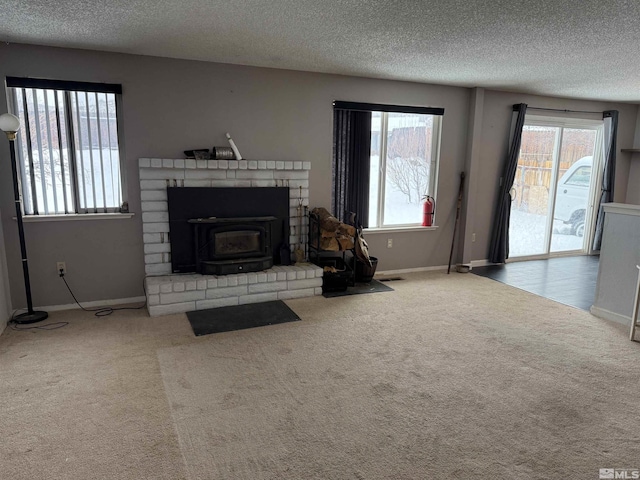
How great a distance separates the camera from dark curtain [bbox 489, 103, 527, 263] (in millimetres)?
5508

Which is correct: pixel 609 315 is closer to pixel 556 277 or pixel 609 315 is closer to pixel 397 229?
pixel 556 277

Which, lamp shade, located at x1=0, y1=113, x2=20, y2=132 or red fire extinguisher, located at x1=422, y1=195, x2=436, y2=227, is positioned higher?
lamp shade, located at x1=0, y1=113, x2=20, y2=132

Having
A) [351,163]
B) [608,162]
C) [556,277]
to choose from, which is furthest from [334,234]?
[608,162]

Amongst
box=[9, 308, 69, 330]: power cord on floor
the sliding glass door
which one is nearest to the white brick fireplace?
box=[9, 308, 69, 330]: power cord on floor

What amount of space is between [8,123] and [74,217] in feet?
3.01

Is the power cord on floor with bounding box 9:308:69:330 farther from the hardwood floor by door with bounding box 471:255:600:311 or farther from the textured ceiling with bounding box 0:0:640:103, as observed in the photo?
the hardwood floor by door with bounding box 471:255:600:311

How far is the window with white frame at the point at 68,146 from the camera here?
3.55m

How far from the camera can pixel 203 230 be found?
156 inches

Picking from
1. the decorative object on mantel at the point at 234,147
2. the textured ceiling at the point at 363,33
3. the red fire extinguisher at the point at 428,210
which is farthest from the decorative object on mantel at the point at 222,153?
the red fire extinguisher at the point at 428,210

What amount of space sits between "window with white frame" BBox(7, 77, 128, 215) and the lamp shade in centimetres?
37

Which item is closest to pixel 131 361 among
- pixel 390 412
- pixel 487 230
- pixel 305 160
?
pixel 390 412

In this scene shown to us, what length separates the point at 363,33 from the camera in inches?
121

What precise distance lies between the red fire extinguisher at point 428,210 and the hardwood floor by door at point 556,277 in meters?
0.91

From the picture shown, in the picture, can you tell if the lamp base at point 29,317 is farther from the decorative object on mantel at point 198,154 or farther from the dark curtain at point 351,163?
the dark curtain at point 351,163
